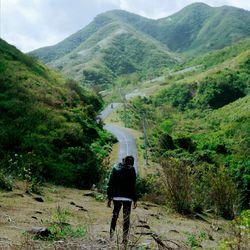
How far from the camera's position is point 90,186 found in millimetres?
26297

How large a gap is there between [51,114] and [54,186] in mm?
11494

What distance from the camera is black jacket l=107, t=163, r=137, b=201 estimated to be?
34.1ft

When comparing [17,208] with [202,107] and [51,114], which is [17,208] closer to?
[51,114]

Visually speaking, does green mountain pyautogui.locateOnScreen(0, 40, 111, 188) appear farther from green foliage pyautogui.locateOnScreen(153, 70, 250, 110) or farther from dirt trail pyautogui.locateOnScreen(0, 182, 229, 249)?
green foliage pyautogui.locateOnScreen(153, 70, 250, 110)

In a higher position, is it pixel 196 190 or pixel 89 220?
pixel 196 190

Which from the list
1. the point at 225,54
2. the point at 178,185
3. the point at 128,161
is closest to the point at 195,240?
the point at 128,161

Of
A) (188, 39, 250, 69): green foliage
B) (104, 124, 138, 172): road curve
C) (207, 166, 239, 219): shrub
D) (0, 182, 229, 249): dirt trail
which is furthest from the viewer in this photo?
(188, 39, 250, 69): green foliage

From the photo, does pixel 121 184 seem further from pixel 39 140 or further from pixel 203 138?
pixel 203 138

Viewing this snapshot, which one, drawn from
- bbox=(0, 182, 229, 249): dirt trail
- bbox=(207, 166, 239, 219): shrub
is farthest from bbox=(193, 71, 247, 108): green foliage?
bbox=(0, 182, 229, 249): dirt trail

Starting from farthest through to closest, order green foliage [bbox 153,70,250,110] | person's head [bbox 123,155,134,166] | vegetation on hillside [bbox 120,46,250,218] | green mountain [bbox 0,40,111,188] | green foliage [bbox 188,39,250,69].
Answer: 1. green foliage [bbox 188,39,250,69]
2. green foliage [bbox 153,70,250,110]
3. green mountain [bbox 0,40,111,188]
4. vegetation on hillside [bbox 120,46,250,218]
5. person's head [bbox 123,155,134,166]

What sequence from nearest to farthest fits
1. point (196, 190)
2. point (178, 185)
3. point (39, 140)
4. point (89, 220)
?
point (89, 220) → point (178, 185) → point (196, 190) → point (39, 140)

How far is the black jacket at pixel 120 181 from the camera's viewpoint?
10.4 m

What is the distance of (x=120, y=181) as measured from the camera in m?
10.4

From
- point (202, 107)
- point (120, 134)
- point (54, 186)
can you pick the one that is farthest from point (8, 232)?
point (202, 107)
